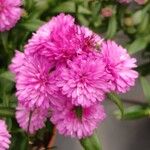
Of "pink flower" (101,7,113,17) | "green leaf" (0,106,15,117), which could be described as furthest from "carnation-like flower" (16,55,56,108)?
"pink flower" (101,7,113,17)

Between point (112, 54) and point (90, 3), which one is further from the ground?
point (90, 3)

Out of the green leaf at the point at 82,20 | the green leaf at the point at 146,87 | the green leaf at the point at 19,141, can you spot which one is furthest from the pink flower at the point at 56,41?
the green leaf at the point at 146,87

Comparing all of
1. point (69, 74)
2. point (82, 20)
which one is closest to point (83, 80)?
point (69, 74)

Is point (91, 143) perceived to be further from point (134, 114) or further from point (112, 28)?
point (112, 28)

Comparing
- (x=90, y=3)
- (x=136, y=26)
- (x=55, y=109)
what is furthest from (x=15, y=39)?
(x=55, y=109)

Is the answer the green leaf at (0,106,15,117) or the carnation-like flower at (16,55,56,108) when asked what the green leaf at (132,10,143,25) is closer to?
the green leaf at (0,106,15,117)

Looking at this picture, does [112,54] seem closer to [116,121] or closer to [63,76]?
[63,76]
